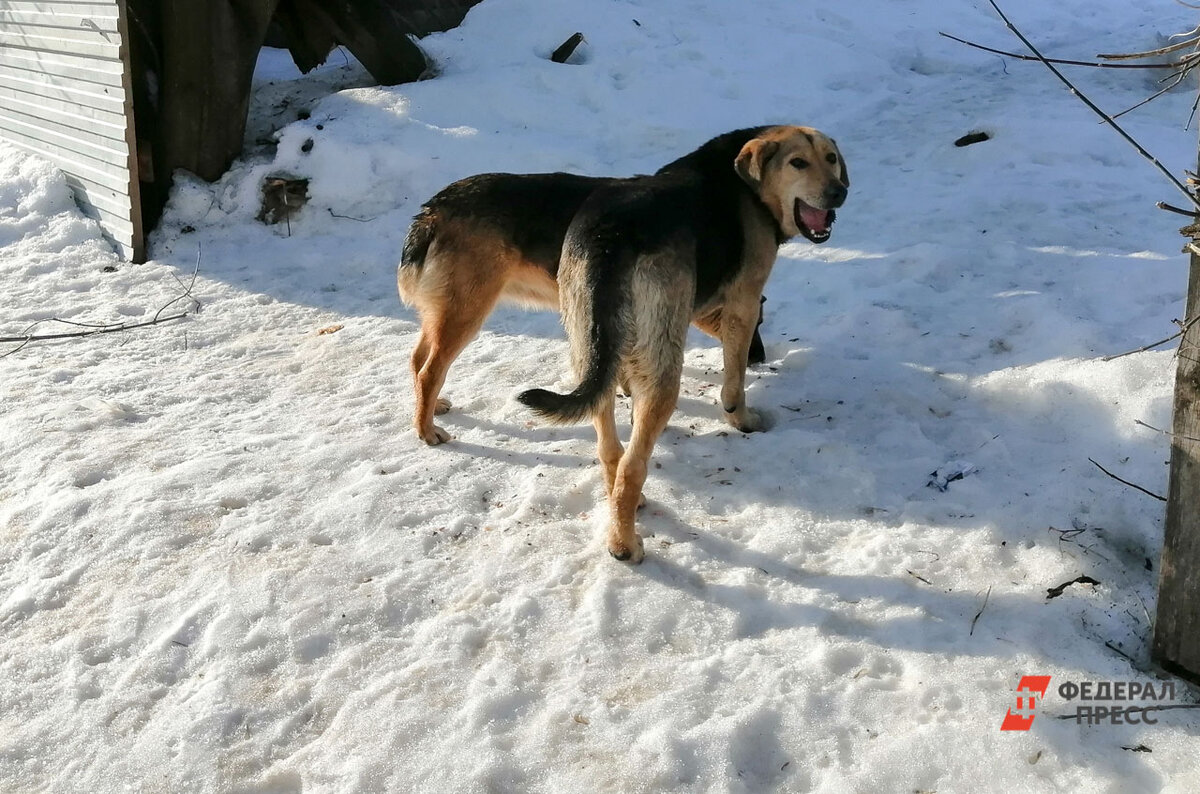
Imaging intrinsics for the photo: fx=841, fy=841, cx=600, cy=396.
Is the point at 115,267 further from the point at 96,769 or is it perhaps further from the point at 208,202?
the point at 96,769

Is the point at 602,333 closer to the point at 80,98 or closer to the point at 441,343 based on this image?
the point at 441,343

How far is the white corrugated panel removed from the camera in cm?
756

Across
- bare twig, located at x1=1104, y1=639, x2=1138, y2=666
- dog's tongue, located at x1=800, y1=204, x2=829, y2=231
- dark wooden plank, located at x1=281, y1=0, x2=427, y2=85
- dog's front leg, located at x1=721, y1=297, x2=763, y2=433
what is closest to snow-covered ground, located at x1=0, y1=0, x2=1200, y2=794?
bare twig, located at x1=1104, y1=639, x2=1138, y2=666

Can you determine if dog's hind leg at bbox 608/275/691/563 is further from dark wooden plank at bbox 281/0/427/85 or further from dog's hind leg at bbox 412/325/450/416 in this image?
dark wooden plank at bbox 281/0/427/85

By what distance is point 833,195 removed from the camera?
4.30 m

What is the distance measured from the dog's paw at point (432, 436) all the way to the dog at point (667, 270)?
3.61 feet

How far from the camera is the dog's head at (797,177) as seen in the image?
171 inches

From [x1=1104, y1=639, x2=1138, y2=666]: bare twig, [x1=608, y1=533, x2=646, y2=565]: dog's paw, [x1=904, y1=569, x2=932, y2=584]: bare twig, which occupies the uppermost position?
[x1=1104, y1=639, x2=1138, y2=666]: bare twig

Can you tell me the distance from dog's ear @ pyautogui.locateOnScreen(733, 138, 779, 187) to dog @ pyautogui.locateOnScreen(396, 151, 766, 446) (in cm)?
67

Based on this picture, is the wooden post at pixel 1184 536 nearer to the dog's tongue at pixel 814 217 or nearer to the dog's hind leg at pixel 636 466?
the dog's hind leg at pixel 636 466

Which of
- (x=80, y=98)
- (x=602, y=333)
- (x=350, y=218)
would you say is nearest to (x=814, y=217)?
(x=602, y=333)

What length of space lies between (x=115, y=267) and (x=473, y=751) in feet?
20.8

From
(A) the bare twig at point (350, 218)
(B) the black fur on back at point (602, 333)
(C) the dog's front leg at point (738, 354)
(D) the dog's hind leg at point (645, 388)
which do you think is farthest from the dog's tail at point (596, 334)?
(A) the bare twig at point (350, 218)

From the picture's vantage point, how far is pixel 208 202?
7.84 metres
